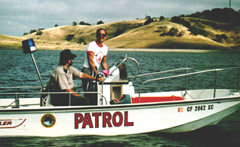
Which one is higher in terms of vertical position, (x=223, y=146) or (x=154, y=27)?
(x=154, y=27)

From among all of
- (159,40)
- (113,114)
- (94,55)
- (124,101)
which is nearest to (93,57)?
(94,55)

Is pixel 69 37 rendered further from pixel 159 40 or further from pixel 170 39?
pixel 170 39

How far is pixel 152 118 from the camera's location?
24.4 ft

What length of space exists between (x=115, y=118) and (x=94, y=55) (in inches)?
67.1

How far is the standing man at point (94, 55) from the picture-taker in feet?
25.2

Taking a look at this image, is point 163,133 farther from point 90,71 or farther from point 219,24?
point 219,24

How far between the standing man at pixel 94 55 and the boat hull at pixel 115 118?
968 mm

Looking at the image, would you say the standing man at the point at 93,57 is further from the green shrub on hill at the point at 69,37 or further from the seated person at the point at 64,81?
the green shrub on hill at the point at 69,37

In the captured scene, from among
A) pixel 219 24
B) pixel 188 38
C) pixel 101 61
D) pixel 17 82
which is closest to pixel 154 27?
pixel 188 38

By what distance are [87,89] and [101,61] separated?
0.86 m

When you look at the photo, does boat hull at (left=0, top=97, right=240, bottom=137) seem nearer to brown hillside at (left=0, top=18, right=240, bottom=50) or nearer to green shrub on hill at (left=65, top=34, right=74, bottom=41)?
brown hillside at (left=0, top=18, right=240, bottom=50)

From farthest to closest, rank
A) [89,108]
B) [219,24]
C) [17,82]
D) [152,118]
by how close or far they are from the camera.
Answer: [219,24], [17,82], [152,118], [89,108]

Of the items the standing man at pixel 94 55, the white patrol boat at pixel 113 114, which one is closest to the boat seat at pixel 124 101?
the white patrol boat at pixel 113 114

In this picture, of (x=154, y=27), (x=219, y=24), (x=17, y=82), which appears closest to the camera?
(x=17, y=82)
